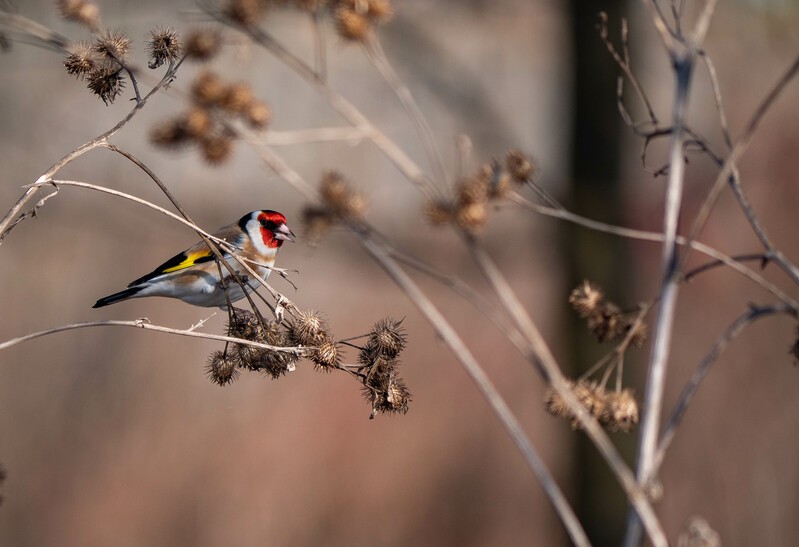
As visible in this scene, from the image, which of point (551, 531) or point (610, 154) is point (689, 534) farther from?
point (551, 531)

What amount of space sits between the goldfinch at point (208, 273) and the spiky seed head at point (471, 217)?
0.62m

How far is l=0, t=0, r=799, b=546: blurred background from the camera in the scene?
602cm

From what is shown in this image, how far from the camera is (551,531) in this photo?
6.73m

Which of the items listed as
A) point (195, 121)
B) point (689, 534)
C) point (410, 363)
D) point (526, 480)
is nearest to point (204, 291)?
point (195, 121)

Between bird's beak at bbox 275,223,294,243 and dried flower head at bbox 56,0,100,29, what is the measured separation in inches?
25.0

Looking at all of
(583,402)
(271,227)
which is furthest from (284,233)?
(583,402)

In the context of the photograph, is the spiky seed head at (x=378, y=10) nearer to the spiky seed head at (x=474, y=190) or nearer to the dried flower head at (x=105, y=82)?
the spiky seed head at (x=474, y=190)

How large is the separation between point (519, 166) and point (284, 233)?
93 centimetres

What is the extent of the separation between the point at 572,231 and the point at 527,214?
99 cm

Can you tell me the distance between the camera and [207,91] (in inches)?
80.0

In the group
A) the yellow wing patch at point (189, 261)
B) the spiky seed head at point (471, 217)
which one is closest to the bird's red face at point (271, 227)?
the yellow wing patch at point (189, 261)

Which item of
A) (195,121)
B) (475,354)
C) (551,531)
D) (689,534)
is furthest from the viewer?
(475,354)

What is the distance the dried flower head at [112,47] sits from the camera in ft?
4.36

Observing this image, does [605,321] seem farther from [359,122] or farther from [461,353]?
[359,122]
